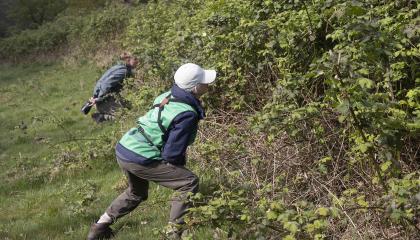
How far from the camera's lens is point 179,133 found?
498 cm

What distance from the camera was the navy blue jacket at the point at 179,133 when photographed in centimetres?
499

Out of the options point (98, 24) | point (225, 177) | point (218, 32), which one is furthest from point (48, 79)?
point (225, 177)

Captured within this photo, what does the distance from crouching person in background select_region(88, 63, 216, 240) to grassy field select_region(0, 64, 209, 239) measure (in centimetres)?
35

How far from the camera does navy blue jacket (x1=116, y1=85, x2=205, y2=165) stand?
4988 millimetres

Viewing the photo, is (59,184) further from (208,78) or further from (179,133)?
(208,78)

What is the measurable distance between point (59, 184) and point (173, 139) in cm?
385

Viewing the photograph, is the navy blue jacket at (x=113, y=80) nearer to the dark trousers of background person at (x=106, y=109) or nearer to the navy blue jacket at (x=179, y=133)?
the dark trousers of background person at (x=106, y=109)


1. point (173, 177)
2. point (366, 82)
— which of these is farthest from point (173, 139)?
point (366, 82)

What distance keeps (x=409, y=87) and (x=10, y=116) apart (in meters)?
11.8

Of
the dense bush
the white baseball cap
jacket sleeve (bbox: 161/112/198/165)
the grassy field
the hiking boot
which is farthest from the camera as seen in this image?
the grassy field

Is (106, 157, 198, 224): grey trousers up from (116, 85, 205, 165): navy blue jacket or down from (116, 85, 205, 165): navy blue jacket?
down

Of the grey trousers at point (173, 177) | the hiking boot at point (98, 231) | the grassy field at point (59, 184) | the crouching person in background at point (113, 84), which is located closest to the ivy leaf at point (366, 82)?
the grey trousers at point (173, 177)

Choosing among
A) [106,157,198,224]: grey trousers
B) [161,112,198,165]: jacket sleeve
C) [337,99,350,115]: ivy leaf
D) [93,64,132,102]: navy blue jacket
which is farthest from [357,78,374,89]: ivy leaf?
[93,64,132,102]: navy blue jacket

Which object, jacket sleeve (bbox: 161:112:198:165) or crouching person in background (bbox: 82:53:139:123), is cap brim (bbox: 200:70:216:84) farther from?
crouching person in background (bbox: 82:53:139:123)
